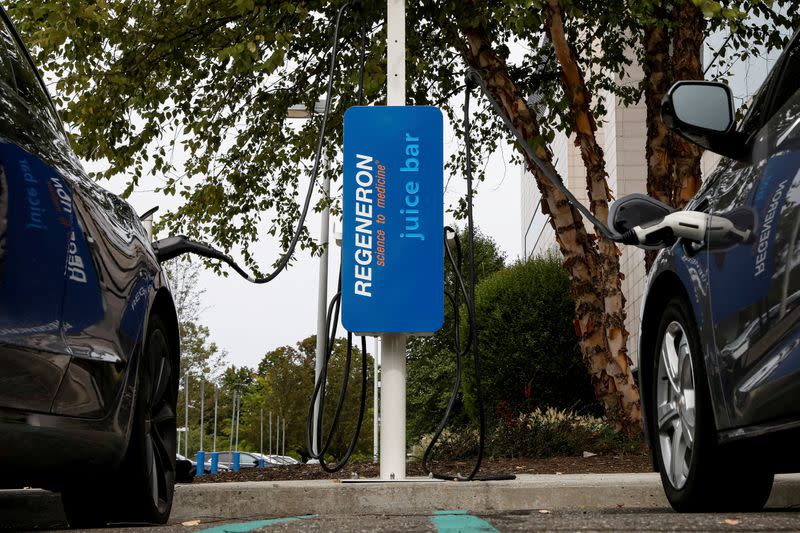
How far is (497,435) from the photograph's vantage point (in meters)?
11.8

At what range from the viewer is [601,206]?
37.6 ft

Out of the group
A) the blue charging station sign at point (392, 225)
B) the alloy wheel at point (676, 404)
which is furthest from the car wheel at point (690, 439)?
the blue charging station sign at point (392, 225)

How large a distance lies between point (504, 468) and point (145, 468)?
6367 millimetres

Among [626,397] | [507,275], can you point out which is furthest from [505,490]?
[507,275]

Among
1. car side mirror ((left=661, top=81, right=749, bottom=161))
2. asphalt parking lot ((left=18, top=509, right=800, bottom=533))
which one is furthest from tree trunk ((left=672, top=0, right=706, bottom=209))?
asphalt parking lot ((left=18, top=509, right=800, bottom=533))

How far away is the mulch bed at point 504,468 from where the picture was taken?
9264 mm

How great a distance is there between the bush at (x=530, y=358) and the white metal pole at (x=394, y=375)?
41.8 feet

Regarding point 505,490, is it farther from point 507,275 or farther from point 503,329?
point 507,275

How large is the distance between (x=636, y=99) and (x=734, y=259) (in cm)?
1130

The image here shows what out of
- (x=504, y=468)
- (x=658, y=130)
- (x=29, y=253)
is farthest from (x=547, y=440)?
(x=29, y=253)

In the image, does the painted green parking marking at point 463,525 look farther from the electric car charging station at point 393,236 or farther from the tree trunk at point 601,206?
the tree trunk at point 601,206

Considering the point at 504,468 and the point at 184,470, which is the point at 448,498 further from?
the point at 504,468

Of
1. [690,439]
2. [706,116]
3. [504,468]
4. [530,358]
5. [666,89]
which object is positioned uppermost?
[666,89]

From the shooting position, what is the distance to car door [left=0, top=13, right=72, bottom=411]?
8.87 feet
